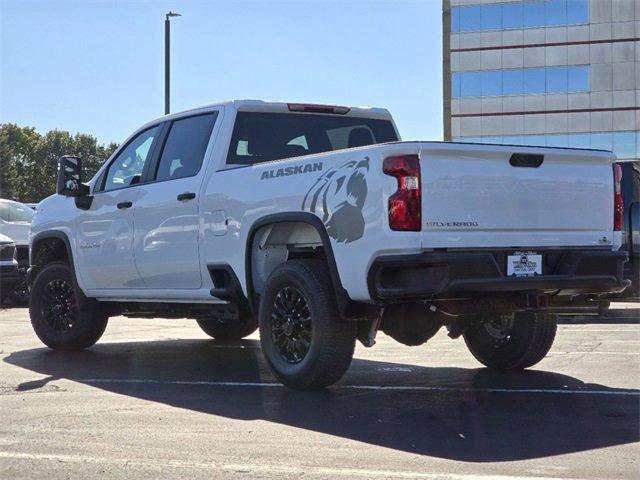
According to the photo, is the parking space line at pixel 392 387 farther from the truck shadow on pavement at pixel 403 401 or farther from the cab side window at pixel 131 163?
the cab side window at pixel 131 163

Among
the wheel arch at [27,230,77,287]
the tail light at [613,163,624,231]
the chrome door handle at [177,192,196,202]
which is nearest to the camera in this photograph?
the tail light at [613,163,624,231]

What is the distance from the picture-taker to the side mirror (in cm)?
973

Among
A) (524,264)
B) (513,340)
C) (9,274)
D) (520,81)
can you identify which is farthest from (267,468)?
(520,81)

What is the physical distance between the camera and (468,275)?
6.50m

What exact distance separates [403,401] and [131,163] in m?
3.83

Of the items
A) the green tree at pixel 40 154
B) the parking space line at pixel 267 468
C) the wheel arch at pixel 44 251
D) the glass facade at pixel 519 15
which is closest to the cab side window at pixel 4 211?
the wheel arch at pixel 44 251

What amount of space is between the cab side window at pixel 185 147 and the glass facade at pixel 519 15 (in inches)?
2171

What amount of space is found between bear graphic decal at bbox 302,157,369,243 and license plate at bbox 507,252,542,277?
970 millimetres

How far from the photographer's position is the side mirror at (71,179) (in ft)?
31.9

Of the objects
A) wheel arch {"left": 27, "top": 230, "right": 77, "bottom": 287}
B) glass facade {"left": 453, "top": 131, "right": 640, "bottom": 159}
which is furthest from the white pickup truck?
glass facade {"left": 453, "top": 131, "right": 640, "bottom": 159}

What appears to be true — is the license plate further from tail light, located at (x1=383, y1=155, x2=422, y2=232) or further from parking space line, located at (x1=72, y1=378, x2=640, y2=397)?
parking space line, located at (x1=72, y1=378, x2=640, y2=397)

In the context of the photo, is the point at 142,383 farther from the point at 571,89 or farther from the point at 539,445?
the point at 571,89

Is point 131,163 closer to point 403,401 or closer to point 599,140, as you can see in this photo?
point 403,401

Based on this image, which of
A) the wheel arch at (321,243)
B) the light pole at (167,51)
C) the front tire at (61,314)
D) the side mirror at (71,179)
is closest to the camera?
the wheel arch at (321,243)
